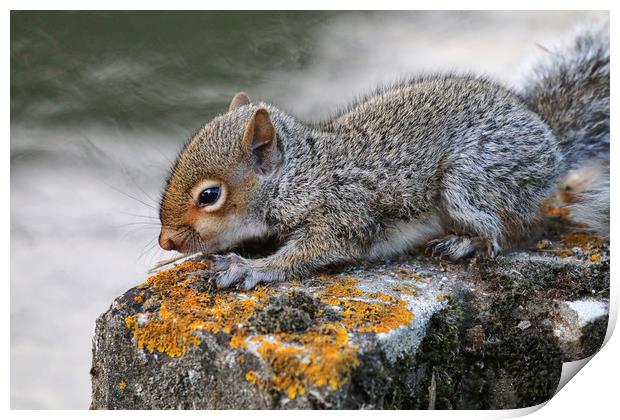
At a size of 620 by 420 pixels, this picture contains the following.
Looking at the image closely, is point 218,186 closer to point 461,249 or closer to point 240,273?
point 240,273

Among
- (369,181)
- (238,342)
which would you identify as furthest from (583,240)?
(238,342)

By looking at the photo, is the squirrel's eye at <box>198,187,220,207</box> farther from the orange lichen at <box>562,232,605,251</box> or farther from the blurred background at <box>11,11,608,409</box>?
the orange lichen at <box>562,232,605,251</box>

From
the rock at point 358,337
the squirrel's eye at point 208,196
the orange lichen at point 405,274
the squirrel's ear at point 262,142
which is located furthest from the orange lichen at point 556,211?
the squirrel's eye at point 208,196

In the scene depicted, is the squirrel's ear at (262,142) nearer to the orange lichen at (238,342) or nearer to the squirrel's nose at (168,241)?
the squirrel's nose at (168,241)

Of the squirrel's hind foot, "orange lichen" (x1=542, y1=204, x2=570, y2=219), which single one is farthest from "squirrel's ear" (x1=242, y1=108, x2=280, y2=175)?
"orange lichen" (x1=542, y1=204, x2=570, y2=219)
